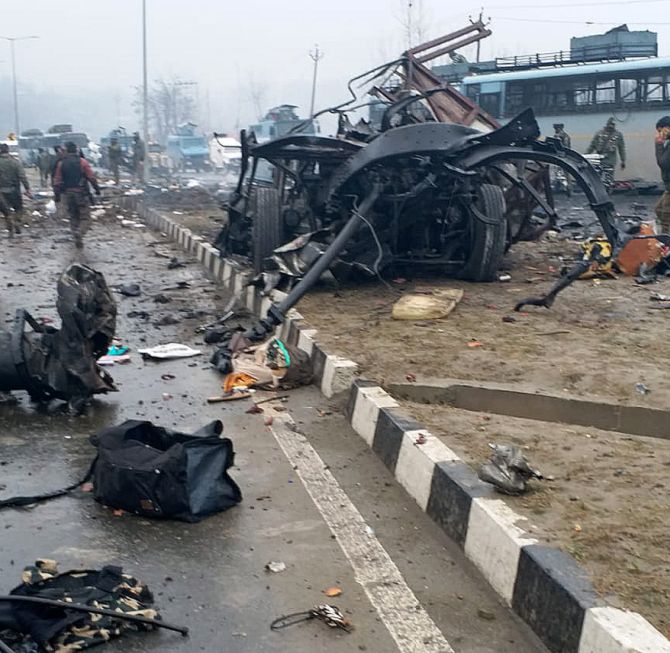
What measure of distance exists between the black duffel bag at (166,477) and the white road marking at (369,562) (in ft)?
1.52

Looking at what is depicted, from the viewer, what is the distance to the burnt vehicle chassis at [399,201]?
789 cm

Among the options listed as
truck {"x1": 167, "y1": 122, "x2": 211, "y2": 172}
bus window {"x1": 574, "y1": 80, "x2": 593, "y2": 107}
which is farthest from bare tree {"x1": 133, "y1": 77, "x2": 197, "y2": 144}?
bus window {"x1": 574, "y1": 80, "x2": 593, "y2": 107}

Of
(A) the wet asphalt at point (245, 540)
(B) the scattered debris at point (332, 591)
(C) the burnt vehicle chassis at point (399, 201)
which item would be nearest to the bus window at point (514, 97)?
(C) the burnt vehicle chassis at point (399, 201)

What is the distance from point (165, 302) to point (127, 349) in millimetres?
2460

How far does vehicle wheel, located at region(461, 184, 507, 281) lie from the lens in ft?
29.9

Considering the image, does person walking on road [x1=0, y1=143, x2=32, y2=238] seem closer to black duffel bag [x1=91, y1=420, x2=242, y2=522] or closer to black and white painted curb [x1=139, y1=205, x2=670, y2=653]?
black and white painted curb [x1=139, y1=205, x2=670, y2=653]

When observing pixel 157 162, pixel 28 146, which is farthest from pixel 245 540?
pixel 28 146

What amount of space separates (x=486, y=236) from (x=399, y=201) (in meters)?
1.09

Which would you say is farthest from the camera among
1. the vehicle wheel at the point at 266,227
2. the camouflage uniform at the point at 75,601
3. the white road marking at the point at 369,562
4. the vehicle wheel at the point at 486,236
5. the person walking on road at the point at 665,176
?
the person walking on road at the point at 665,176

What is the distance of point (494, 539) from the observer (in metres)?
3.42

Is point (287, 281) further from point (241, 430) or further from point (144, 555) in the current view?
point (144, 555)

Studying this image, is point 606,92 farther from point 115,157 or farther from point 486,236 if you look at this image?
point 115,157

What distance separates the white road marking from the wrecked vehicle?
146 centimetres

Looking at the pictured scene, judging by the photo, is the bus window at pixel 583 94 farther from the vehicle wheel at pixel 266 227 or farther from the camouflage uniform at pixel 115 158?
the camouflage uniform at pixel 115 158
